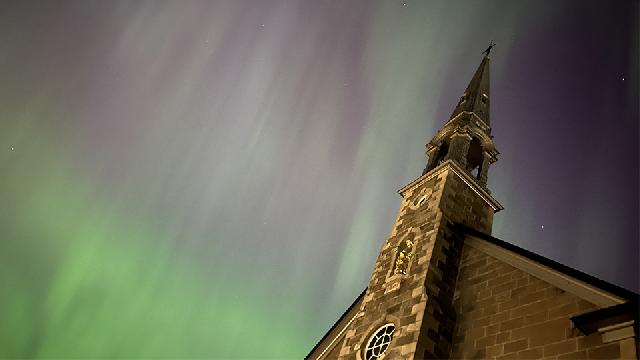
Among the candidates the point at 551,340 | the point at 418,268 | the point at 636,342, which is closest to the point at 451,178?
the point at 418,268

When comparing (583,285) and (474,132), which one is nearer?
(583,285)

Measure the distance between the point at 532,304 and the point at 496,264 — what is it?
206cm

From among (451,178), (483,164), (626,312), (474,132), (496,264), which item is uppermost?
(474,132)

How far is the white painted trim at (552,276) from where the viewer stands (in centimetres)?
1003

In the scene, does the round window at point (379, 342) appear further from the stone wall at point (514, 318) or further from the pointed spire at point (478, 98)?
the pointed spire at point (478, 98)

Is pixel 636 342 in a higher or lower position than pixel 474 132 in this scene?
lower

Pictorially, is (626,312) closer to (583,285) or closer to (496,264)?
(583,285)

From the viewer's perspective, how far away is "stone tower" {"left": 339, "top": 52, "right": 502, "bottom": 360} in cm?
1253

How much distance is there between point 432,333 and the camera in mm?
12227

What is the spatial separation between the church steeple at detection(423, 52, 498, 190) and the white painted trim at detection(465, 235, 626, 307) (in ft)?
14.7

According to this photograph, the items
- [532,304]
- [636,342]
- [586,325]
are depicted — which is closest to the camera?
[636,342]

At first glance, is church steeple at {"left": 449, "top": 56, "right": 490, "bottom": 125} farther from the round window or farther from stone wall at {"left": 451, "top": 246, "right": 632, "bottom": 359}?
the round window

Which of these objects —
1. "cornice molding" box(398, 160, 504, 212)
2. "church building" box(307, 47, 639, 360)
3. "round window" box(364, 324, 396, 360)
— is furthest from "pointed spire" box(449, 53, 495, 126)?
"round window" box(364, 324, 396, 360)

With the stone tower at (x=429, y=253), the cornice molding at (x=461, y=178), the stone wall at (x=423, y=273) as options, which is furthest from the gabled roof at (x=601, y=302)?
the cornice molding at (x=461, y=178)
